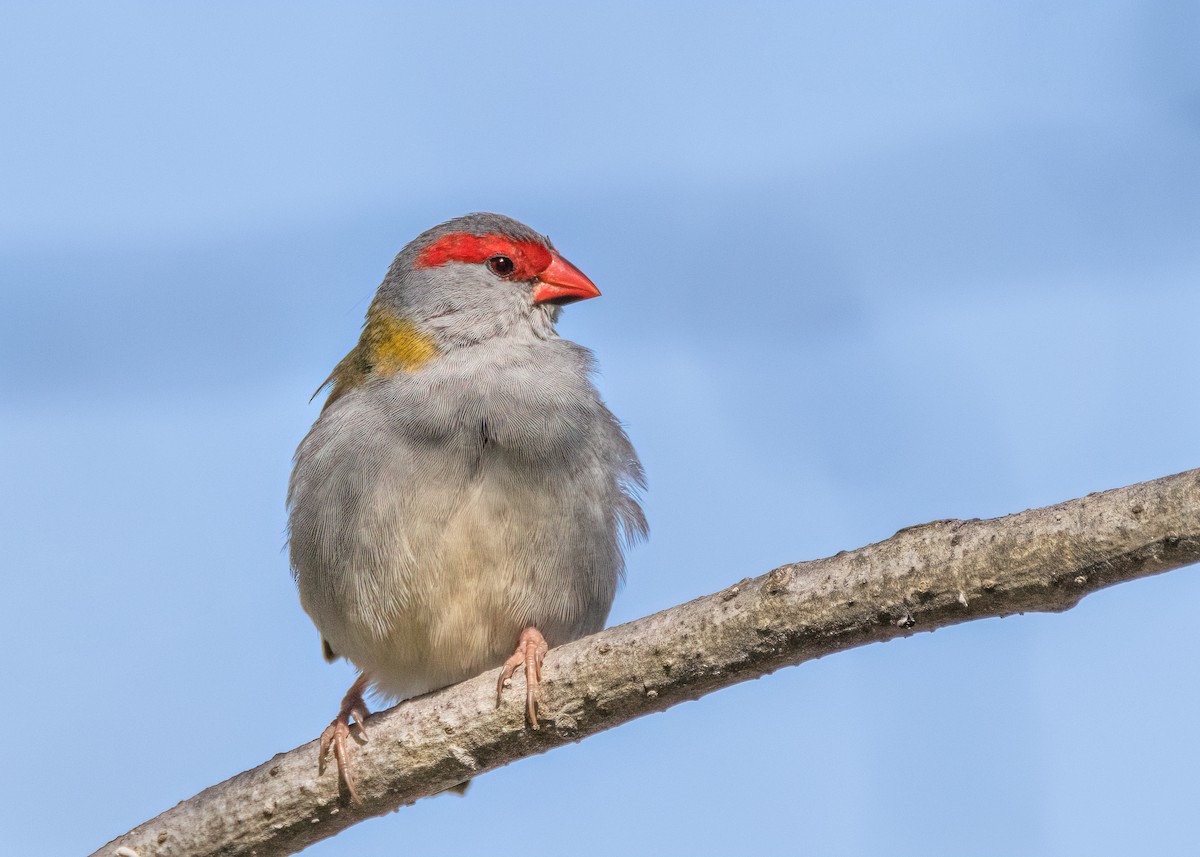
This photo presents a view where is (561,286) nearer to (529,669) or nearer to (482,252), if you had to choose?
(482,252)

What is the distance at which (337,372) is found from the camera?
6.26 meters

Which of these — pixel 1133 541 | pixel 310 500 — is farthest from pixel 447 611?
pixel 1133 541

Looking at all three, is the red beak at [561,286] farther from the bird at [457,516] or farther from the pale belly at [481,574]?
the pale belly at [481,574]

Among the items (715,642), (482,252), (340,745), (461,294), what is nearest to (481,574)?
(340,745)

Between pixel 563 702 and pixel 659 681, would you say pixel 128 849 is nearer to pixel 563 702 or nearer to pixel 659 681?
pixel 563 702

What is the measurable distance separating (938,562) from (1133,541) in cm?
51

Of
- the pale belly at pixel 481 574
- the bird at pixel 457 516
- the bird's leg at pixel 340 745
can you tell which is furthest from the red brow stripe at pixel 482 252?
the bird's leg at pixel 340 745

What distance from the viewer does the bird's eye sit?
6.14 m

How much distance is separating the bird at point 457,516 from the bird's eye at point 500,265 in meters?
0.59

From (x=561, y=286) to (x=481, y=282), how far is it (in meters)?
0.39

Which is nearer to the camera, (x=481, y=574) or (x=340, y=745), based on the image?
(x=340, y=745)

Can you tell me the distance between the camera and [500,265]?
242 inches

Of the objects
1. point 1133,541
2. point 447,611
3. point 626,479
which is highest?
point 626,479

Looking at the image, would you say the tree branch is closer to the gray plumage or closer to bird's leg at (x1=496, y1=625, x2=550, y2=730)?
bird's leg at (x1=496, y1=625, x2=550, y2=730)
